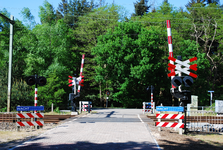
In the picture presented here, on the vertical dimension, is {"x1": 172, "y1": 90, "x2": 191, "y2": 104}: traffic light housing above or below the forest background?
below

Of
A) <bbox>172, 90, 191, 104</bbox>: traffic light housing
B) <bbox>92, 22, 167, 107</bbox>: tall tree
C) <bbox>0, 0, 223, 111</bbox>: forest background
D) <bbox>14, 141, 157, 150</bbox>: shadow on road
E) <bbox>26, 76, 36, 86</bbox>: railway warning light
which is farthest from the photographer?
<bbox>92, 22, 167, 107</bbox>: tall tree

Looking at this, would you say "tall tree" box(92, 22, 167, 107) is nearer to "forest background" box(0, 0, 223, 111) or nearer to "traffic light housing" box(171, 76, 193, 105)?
"forest background" box(0, 0, 223, 111)

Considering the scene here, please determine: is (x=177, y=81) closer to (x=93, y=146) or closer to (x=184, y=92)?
(x=184, y=92)

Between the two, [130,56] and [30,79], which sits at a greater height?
[130,56]

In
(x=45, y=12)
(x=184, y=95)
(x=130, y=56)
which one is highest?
(x=45, y=12)

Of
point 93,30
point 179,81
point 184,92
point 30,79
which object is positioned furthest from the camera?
point 93,30

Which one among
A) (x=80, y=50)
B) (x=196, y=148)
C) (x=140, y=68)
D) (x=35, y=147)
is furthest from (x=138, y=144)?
(x=80, y=50)

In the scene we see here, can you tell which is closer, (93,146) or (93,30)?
(93,146)

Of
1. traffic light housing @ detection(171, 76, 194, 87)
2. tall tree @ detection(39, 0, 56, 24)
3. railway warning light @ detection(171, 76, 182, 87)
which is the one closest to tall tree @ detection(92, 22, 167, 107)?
tall tree @ detection(39, 0, 56, 24)

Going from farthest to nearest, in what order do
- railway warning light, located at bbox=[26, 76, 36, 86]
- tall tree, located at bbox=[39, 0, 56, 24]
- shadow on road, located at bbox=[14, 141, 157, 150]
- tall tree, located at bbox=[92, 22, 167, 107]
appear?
1. tall tree, located at bbox=[39, 0, 56, 24]
2. tall tree, located at bbox=[92, 22, 167, 107]
3. railway warning light, located at bbox=[26, 76, 36, 86]
4. shadow on road, located at bbox=[14, 141, 157, 150]

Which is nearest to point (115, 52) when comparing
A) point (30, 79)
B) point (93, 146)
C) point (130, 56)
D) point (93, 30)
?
point (130, 56)

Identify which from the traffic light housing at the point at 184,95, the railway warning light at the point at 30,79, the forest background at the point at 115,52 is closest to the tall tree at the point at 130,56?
the forest background at the point at 115,52

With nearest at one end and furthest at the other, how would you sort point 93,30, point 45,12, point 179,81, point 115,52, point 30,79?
point 179,81 < point 30,79 < point 115,52 < point 45,12 < point 93,30

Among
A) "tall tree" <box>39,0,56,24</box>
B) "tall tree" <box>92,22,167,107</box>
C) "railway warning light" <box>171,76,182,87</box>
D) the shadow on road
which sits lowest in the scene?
the shadow on road
